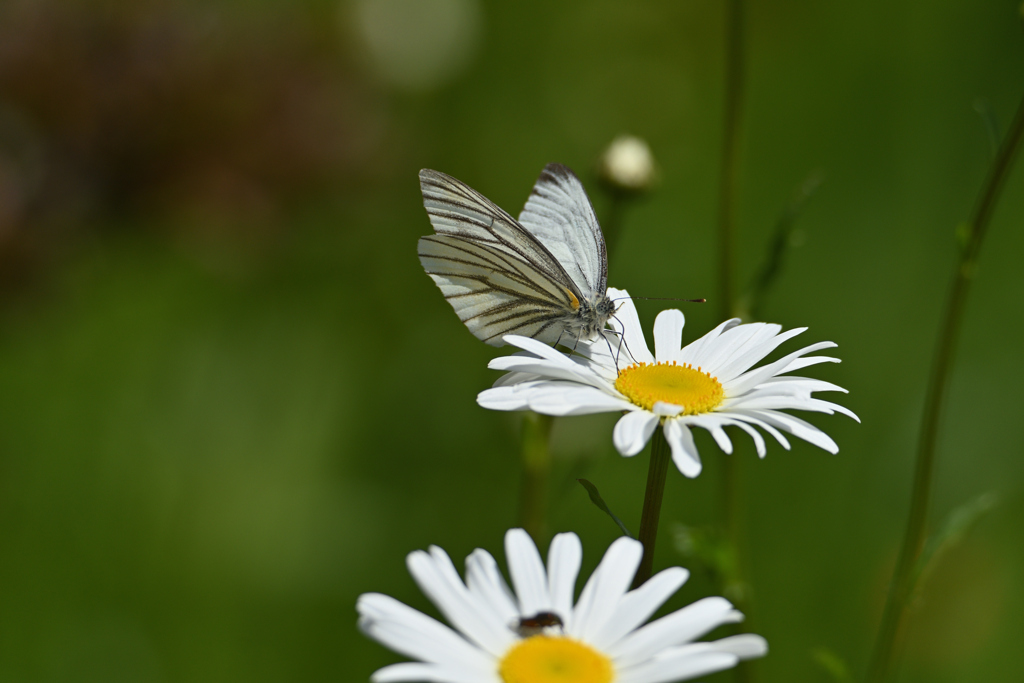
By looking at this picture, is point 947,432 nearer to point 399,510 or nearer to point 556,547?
point 399,510

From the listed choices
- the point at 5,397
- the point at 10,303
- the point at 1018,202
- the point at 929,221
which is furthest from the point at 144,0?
the point at 1018,202

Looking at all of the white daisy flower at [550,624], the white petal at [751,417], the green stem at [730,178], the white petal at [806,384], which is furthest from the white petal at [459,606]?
the green stem at [730,178]

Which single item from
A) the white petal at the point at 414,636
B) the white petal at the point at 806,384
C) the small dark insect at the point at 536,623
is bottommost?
the white petal at the point at 414,636

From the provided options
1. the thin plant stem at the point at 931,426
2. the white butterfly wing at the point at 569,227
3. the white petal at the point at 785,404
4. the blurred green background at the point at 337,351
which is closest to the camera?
the white petal at the point at 785,404

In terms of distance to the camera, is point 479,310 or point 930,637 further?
point 930,637

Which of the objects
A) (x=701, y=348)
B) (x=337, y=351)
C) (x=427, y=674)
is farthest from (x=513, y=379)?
(x=337, y=351)

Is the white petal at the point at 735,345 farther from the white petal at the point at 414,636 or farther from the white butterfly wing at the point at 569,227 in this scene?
the white petal at the point at 414,636

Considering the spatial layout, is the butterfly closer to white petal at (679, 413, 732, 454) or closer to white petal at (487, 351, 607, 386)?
white petal at (487, 351, 607, 386)
